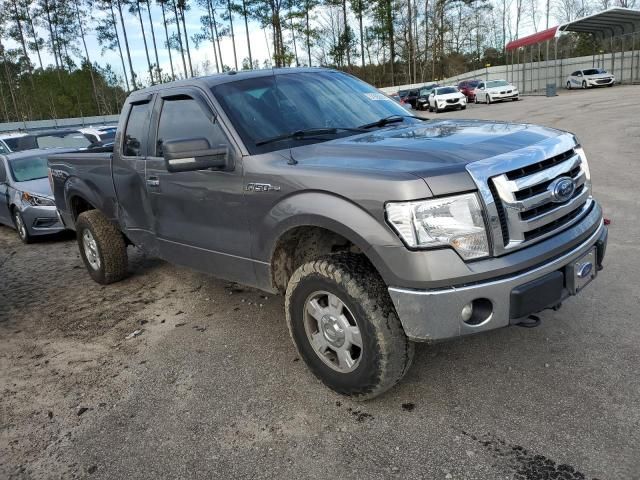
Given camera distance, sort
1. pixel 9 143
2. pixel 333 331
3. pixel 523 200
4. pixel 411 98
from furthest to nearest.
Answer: pixel 411 98 < pixel 9 143 < pixel 333 331 < pixel 523 200

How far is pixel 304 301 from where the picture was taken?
316 cm

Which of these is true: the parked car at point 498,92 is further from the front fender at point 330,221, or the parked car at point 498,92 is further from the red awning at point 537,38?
the front fender at point 330,221

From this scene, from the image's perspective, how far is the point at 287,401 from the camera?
10.6 ft

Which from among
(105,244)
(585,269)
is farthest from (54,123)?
(585,269)

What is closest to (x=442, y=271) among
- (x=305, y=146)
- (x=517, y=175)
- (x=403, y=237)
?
(x=403, y=237)

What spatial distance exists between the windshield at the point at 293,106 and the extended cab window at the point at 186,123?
162 mm

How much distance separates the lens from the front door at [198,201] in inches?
141

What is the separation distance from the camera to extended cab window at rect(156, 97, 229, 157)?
3.70 metres

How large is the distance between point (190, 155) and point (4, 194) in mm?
7537

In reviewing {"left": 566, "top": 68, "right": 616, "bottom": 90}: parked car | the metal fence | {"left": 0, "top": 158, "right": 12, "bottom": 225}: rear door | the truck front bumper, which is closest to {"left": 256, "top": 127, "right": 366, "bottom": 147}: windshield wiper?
the truck front bumper

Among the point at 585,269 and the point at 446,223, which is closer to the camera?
the point at 446,223

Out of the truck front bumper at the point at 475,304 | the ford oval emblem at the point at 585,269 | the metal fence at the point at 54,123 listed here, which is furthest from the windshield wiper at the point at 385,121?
the metal fence at the point at 54,123

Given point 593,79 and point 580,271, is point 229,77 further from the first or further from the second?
point 593,79

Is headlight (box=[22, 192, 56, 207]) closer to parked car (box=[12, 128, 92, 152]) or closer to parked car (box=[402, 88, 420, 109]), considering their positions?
parked car (box=[12, 128, 92, 152])
